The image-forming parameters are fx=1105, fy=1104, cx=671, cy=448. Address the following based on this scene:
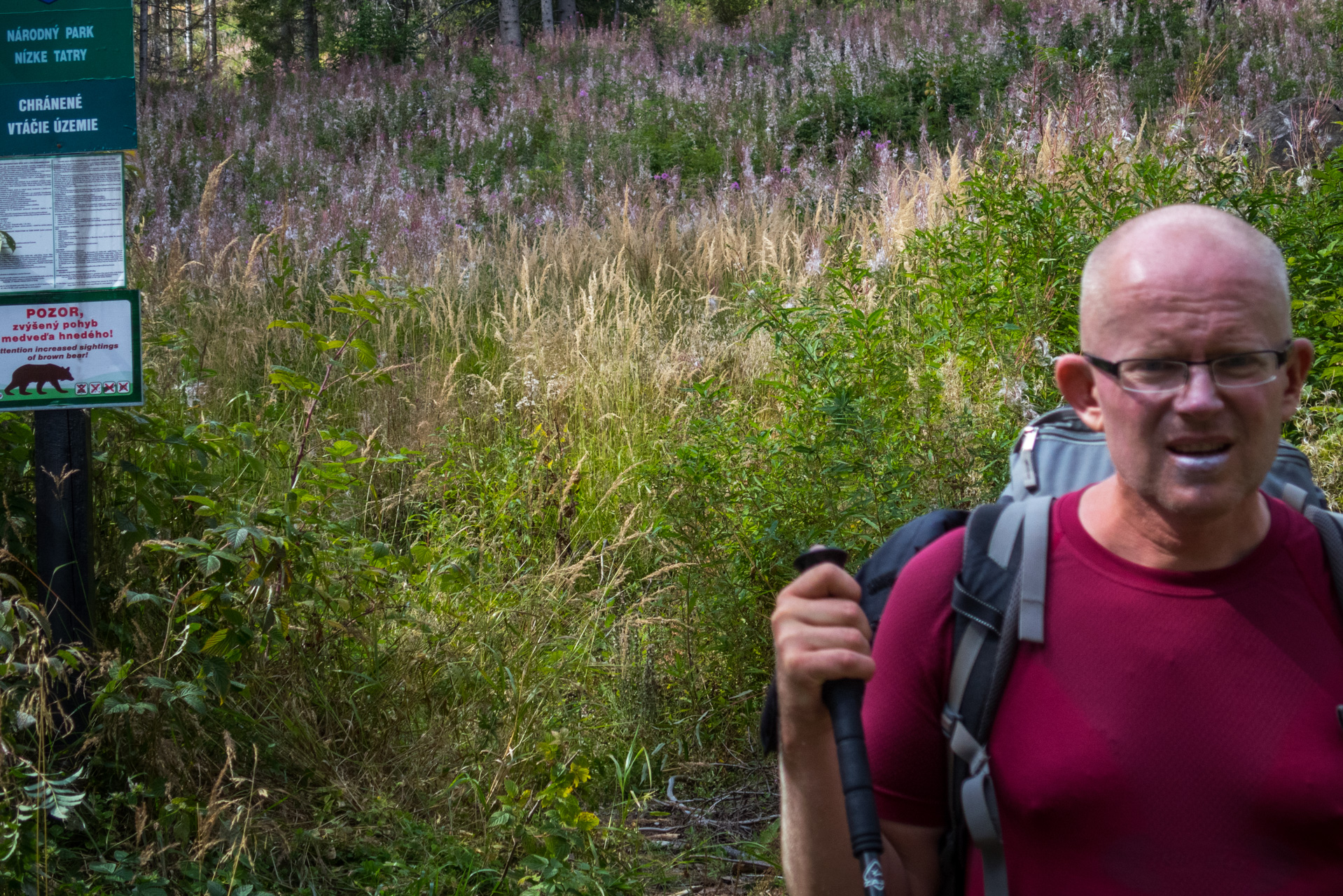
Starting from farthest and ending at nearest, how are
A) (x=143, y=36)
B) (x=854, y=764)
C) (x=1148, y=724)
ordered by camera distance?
1. (x=143, y=36)
2. (x=1148, y=724)
3. (x=854, y=764)

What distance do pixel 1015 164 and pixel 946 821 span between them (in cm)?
399

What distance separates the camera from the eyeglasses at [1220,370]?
1.51m

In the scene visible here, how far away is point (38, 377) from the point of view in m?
2.86

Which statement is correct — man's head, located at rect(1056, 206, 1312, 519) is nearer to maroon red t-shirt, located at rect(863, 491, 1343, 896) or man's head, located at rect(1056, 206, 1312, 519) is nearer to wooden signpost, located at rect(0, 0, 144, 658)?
maroon red t-shirt, located at rect(863, 491, 1343, 896)

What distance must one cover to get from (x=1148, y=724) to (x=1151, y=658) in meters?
0.09

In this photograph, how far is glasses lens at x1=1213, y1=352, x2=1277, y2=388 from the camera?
59.6 inches

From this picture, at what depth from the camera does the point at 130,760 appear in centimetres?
288

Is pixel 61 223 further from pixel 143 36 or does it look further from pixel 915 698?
pixel 143 36

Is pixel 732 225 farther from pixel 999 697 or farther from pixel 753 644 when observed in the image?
pixel 999 697

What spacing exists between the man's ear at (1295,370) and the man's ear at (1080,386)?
0.82ft

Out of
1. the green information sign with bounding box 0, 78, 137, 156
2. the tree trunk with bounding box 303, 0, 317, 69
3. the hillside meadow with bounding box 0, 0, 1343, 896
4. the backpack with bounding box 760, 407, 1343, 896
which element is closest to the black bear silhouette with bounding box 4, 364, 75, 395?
the hillside meadow with bounding box 0, 0, 1343, 896

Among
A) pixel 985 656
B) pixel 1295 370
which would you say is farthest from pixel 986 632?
pixel 1295 370

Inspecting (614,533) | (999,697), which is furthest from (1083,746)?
(614,533)

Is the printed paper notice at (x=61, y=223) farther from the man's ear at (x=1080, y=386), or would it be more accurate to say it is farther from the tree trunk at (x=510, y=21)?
the tree trunk at (x=510, y=21)
